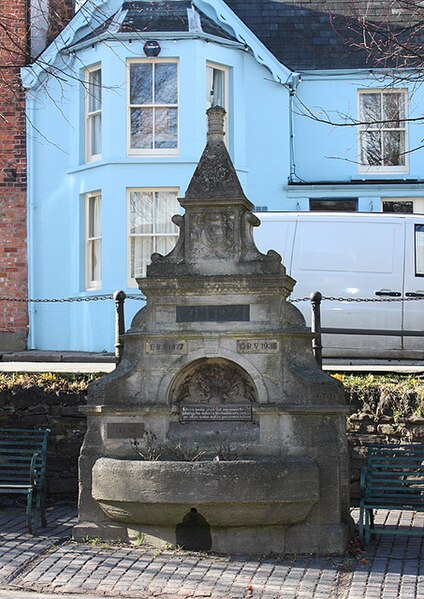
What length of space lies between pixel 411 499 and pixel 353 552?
961mm

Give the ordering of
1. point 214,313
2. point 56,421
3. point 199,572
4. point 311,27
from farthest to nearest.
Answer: point 311,27
point 56,421
point 214,313
point 199,572

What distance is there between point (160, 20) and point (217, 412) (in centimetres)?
1146

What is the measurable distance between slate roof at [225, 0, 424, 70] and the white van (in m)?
Answer: 5.99

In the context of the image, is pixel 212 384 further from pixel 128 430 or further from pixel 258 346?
pixel 128 430

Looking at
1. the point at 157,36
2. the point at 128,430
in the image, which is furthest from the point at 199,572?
the point at 157,36

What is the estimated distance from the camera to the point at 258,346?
9.90 m

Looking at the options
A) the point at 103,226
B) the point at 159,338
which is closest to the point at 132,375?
the point at 159,338

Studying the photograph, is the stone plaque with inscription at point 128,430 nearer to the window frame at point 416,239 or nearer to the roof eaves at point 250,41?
the window frame at point 416,239

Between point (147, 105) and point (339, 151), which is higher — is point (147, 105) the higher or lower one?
the higher one

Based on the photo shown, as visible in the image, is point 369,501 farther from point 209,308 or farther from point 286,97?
point 286,97

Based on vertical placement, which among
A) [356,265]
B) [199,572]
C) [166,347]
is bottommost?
[199,572]

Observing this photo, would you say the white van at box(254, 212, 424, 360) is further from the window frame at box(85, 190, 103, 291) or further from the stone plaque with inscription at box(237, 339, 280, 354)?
the stone plaque with inscription at box(237, 339, 280, 354)

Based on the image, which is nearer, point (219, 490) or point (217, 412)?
point (219, 490)

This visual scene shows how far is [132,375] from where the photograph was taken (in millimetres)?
10141
